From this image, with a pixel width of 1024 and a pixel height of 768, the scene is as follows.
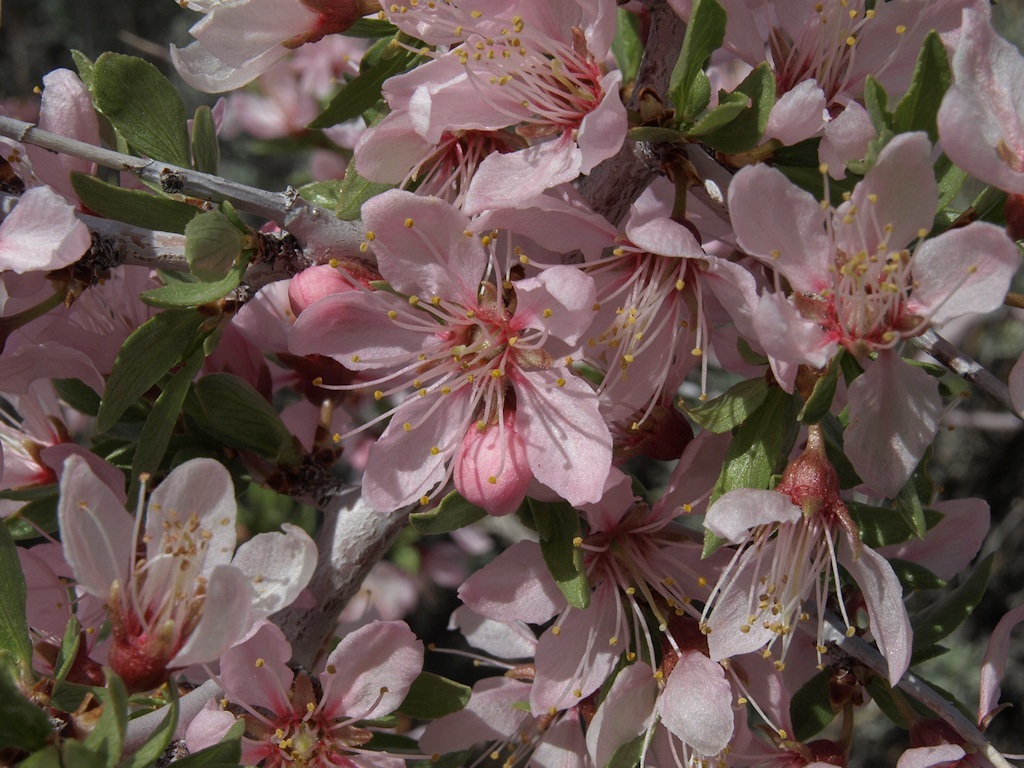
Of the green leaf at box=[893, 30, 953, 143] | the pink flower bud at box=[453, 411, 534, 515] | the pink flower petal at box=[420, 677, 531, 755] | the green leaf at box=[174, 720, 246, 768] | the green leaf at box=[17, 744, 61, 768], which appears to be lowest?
the pink flower petal at box=[420, 677, 531, 755]

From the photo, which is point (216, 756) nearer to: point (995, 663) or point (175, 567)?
point (175, 567)

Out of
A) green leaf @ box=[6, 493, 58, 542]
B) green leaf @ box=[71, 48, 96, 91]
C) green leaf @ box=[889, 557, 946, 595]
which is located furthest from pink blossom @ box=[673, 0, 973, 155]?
green leaf @ box=[6, 493, 58, 542]

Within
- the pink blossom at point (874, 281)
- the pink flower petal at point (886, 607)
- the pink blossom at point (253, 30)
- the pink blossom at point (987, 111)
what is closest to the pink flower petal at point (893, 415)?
the pink blossom at point (874, 281)

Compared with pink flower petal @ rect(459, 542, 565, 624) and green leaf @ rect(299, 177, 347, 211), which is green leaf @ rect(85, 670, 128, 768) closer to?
pink flower petal @ rect(459, 542, 565, 624)

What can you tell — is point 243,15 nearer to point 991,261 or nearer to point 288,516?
point 991,261

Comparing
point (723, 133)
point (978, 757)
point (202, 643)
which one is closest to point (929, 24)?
point (723, 133)

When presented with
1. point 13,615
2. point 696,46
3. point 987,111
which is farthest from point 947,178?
point 13,615
